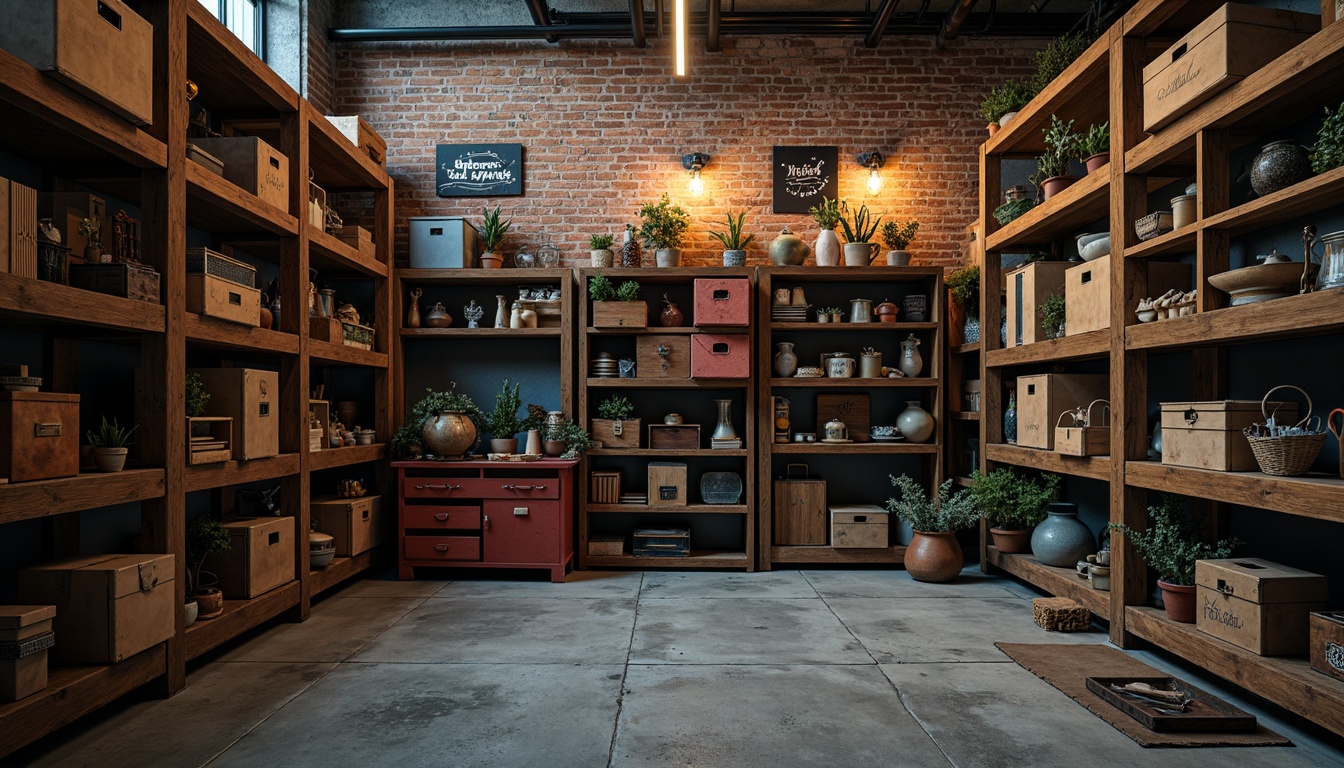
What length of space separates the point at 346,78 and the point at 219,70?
9.28 ft

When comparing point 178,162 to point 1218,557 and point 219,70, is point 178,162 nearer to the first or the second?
point 219,70

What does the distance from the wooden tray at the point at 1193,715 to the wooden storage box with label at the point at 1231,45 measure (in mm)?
2596

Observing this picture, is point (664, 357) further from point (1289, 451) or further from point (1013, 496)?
point (1289, 451)

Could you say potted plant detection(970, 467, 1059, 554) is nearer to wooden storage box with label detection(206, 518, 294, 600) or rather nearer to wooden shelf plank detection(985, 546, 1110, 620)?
wooden shelf plank detection(985, 546, 1110, 620)

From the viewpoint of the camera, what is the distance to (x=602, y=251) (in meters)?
6.10

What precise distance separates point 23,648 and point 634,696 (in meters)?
2.23

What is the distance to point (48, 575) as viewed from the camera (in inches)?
117

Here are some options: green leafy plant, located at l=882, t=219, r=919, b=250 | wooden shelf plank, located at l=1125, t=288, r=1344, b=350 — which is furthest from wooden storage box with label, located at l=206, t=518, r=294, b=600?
green leafy plant, located at l=882, t=219, r=919, b=250

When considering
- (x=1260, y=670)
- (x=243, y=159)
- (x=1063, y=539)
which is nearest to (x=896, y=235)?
(x=1063, y=539)

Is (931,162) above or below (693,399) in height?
above

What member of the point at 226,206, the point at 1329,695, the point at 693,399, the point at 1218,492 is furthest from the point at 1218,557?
the point at 226,206

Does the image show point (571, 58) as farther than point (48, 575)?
Yes

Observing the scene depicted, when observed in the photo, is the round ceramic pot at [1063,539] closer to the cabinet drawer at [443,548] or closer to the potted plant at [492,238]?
the cabinet drawer at [443,548]

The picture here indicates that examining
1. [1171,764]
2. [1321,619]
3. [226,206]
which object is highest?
[226,206]
